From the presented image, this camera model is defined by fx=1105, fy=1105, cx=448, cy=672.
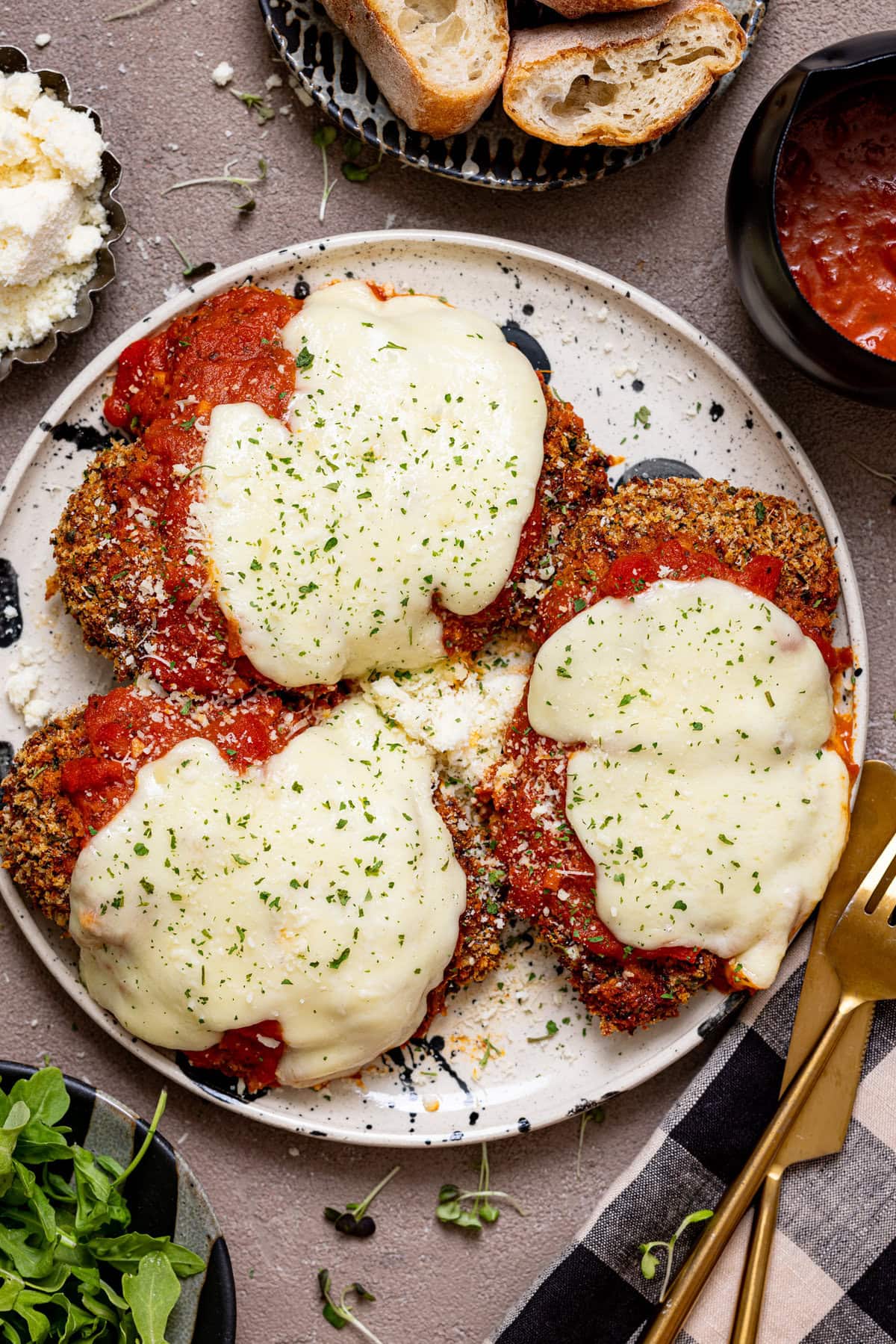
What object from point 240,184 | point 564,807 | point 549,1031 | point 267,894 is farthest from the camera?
point 240,184

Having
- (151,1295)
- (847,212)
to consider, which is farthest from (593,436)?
(151,1295)

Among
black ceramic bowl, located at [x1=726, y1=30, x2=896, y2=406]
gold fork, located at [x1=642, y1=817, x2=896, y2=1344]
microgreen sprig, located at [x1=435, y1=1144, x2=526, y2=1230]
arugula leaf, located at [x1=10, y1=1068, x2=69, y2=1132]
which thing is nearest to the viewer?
black ceramic bowl, located at [x1=726, y1=30, x2=896, y2=406]

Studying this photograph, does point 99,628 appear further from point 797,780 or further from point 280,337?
point 797,780

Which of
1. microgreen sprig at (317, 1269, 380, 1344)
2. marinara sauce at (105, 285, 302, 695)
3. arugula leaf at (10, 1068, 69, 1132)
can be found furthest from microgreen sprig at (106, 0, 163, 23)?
microgreen sprig at (317, 1269, 380, 1344)

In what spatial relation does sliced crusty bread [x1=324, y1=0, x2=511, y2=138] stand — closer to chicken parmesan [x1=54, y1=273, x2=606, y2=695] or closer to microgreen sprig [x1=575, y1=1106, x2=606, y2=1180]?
chicken parmesan [x1=54, y1=273, x2=606, y2=695]

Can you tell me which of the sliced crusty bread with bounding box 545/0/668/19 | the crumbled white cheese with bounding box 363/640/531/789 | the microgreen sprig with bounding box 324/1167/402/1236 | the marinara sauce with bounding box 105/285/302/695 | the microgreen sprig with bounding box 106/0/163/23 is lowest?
the microgreen sprig with bounding box 324/1167/402/1236

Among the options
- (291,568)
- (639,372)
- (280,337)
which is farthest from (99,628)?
(639,372)

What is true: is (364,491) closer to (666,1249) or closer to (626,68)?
(626,68)
